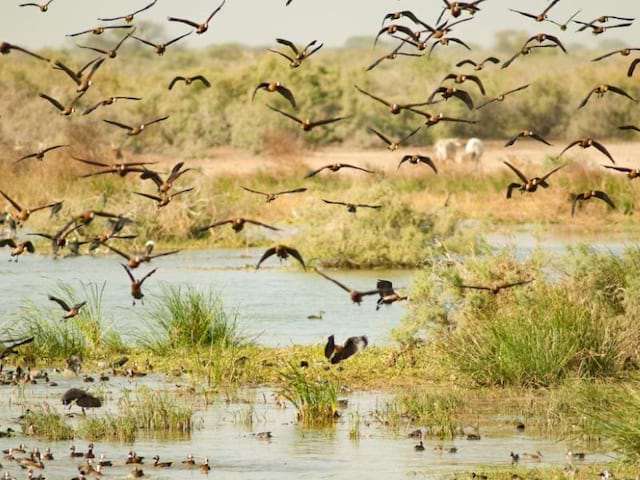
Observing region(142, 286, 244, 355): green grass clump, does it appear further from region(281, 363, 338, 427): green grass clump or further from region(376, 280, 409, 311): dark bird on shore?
region(376, 280, 409, 311): dark bird on shore

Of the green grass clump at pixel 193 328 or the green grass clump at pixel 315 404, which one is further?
the green grass clump at pixel 193 328

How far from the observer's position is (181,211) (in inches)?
1251

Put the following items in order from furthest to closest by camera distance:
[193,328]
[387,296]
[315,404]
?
[193,328] < [315,404] < [387,296]

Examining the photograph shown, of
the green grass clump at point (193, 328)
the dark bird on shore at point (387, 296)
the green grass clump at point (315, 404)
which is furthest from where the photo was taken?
the green grass clump at point (193, 328)

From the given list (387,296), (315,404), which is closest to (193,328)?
(315,404)

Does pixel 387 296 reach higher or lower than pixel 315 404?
higher

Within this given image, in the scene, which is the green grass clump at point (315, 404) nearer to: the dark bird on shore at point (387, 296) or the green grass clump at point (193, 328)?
the dark bird on shore at point (387, 296)

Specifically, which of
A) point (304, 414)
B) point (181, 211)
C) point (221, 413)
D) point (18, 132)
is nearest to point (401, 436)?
point (304, 414)

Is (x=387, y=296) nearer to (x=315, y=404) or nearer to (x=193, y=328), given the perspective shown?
(x=315, y=404)

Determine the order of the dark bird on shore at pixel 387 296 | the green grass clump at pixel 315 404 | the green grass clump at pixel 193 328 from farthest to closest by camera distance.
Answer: the green grass clump at pixel 193 328, the green grass clump at pixel 315 404, the dark bird on shore at pixel 387 296

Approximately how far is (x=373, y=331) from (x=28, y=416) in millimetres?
7585

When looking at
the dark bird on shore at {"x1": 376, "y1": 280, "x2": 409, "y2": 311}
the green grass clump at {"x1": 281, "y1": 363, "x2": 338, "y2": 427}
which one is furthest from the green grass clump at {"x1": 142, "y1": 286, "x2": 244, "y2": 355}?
the dark bird on shore at {"x1": 376, "y1": 280, "x2": 409, "y2": 311}

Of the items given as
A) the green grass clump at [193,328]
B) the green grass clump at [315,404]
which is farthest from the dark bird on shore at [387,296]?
the green grass clump at [193,328]

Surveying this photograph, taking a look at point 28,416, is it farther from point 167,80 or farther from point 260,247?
point 167,80
